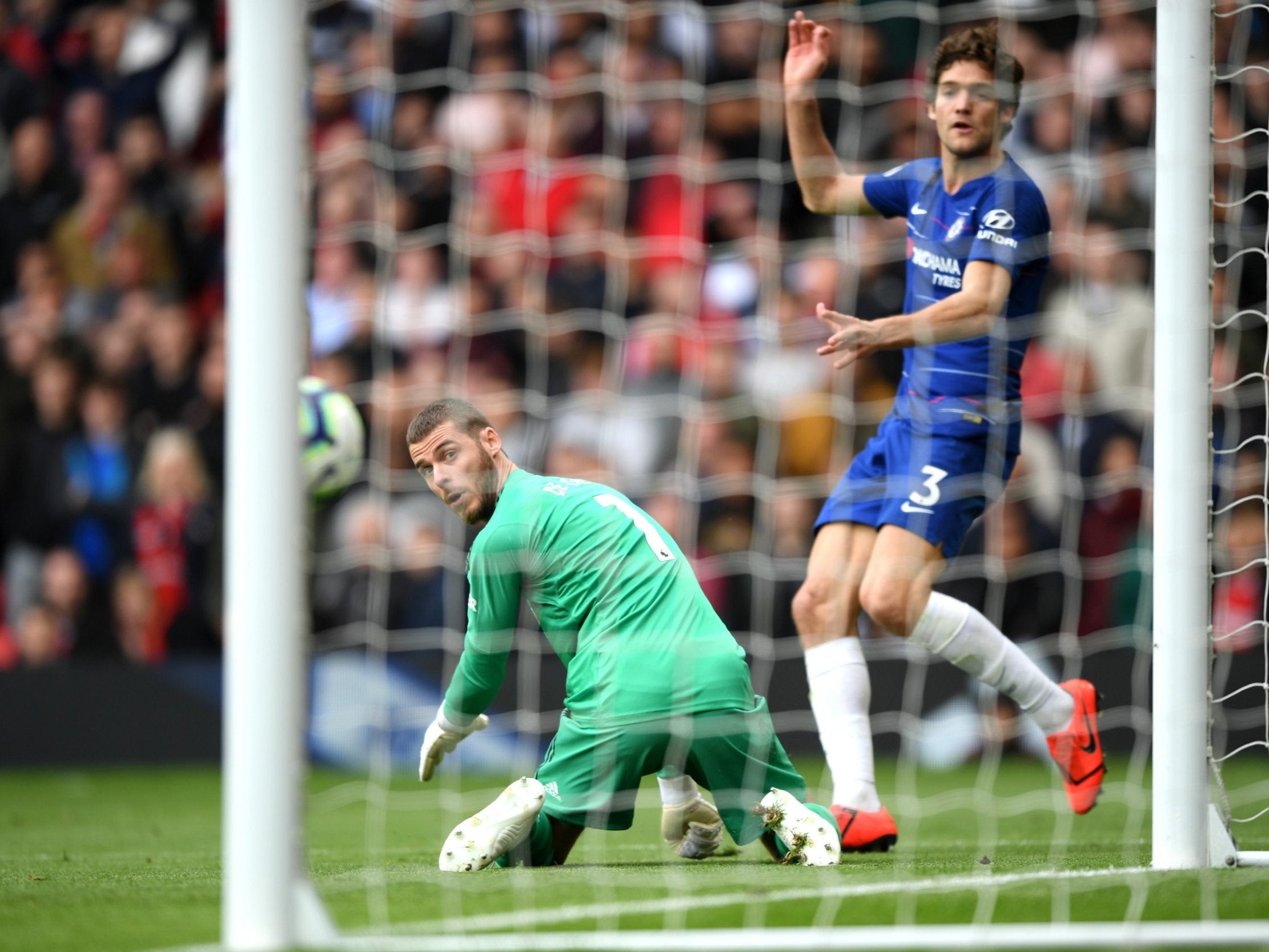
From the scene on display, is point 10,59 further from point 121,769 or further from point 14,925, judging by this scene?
point 14,925

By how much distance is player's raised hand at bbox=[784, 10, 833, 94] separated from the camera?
13.9 feet

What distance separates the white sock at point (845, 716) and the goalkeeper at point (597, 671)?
0.36m

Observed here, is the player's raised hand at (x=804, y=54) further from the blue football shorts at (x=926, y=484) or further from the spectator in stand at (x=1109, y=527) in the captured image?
the spectator in stand at (x=1109, y=527)

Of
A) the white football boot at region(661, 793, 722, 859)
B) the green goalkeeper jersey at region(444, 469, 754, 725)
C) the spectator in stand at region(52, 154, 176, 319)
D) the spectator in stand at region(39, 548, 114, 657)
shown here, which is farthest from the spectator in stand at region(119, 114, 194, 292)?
the white football boot at region(661, 793, 722, 859)

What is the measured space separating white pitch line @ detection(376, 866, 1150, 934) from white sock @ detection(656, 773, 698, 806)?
77 cm

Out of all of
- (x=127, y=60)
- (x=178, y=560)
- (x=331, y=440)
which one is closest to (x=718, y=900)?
(x=331, y=440)

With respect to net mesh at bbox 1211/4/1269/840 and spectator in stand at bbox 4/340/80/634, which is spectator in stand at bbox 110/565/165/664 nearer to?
spectator in stand at bbox 4/340/80/634

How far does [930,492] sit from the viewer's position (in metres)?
4.16

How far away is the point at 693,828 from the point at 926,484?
1058 millimetres

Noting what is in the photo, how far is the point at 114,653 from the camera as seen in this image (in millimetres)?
7883

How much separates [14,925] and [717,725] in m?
Result: 1.54

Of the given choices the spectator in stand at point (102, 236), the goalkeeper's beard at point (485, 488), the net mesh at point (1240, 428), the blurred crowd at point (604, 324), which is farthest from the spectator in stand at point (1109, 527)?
the spectator in stand at point (102, 236)

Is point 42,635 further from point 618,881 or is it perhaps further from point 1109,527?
point 618,881

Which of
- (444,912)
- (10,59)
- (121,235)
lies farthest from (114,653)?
(444,912)
